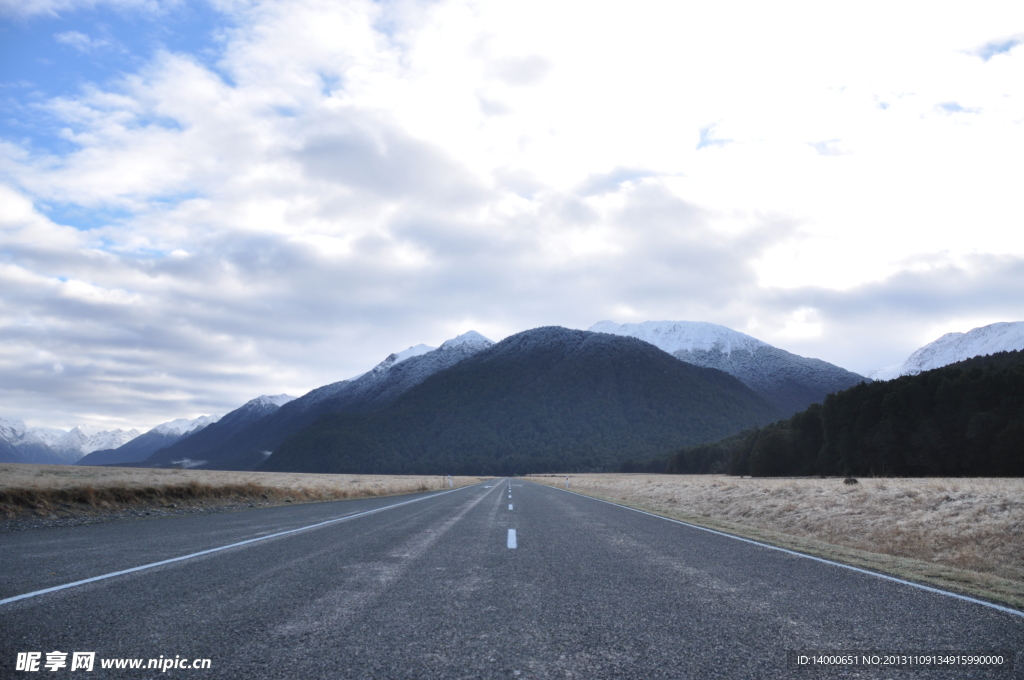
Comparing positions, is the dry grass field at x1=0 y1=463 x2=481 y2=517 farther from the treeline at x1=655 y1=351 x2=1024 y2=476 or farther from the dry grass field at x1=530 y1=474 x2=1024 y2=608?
the treeline at x1=655 y1=351 x2=1024 y2=476

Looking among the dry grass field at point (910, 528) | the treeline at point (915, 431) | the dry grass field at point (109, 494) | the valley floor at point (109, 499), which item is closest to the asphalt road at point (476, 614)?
the dry grass field at point (910, 528)

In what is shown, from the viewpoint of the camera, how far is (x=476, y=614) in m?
5.33

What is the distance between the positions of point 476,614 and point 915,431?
68016 mm

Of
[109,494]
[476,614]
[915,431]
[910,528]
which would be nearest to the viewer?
[476,614]

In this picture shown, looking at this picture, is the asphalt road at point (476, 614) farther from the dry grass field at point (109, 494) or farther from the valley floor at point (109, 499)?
the dry grass field at point (109, 494)

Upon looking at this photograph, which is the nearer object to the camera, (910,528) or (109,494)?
(910,528)

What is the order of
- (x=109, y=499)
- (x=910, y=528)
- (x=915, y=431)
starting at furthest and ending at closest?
1. (x=915, y=431)
2. (x=109, y=499)
3. (x=910, y=528)

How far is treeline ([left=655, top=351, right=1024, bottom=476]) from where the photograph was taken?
1977 inches

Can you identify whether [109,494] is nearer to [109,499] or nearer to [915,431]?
[109,499]

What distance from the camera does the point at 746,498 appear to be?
23266 millimetres

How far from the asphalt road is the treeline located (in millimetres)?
56758

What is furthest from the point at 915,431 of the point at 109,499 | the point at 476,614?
the point at 109,499

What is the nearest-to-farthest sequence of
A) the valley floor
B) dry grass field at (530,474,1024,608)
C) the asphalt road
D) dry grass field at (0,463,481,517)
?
the asphalt road, dry grass field at (530,474,1024,608), the valley floor, dry grass field at (0,463,481,517)

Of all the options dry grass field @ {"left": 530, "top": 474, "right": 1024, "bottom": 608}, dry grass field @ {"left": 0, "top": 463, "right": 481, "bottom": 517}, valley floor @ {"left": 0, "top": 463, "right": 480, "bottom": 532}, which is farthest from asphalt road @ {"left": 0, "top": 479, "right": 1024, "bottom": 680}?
dry grass field @ {"left": 0, "top": 463, "right": 481, "bottom": 517}
